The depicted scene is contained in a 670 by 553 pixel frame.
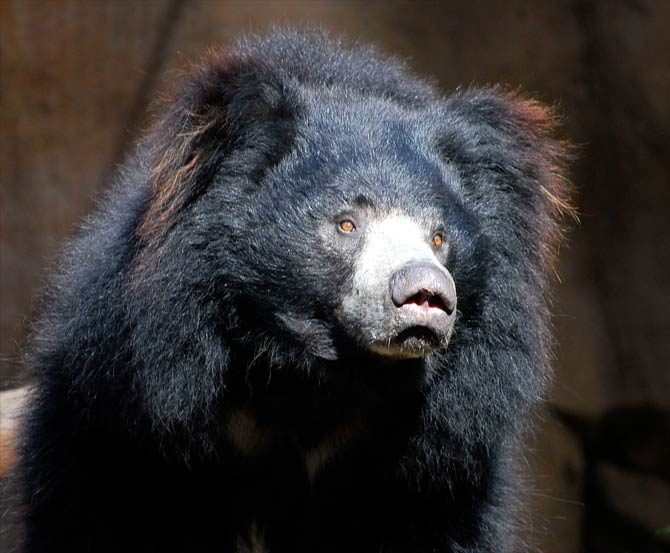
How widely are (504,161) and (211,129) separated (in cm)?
111

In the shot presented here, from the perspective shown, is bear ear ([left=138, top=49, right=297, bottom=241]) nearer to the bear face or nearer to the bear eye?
the bear face

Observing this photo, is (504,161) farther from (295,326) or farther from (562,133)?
(562,133)

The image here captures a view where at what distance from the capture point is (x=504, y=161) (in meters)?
4.08

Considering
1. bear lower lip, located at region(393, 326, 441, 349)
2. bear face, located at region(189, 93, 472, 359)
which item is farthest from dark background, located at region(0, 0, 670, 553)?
bear lower lip, located at region(393, 326, 441, 349)

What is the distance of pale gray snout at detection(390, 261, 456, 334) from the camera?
328 centimetres

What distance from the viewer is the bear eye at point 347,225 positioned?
11.9ft

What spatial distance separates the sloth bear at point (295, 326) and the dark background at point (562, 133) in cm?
276

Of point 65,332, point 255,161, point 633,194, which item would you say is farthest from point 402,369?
point 633,194

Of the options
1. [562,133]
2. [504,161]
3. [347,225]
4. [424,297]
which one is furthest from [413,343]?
[562,133]

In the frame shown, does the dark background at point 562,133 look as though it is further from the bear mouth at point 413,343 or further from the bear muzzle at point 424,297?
the bear muzzle at point 424,297

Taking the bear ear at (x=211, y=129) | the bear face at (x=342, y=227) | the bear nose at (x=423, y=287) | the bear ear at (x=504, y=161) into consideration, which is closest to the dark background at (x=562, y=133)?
the bear ear at (x=504, y=161)

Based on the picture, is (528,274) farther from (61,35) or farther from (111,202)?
(61,35)

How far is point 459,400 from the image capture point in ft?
13.3

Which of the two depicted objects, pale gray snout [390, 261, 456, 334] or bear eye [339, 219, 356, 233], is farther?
bear eye [339, 219, 356, 233]
